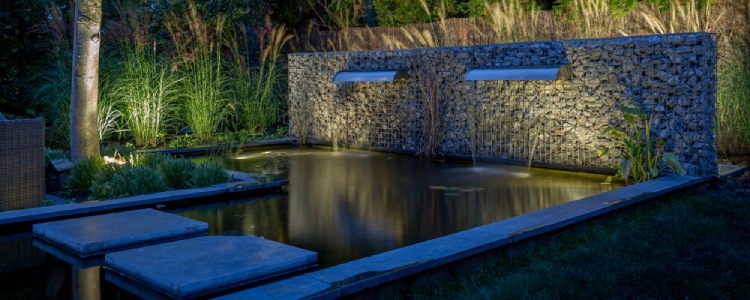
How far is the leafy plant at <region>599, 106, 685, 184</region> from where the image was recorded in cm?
695

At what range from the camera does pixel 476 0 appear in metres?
14.0

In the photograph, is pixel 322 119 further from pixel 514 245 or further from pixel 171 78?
pixel 514 245

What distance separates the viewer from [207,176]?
668cm

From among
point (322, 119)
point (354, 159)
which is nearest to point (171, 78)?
point (322, 119)

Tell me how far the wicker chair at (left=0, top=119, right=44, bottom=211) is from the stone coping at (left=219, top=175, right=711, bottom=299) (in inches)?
116

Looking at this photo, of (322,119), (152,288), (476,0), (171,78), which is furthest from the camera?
(476,0)

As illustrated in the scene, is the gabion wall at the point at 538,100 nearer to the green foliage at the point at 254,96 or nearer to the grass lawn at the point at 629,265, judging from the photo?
the green foliage at the point at 254,96

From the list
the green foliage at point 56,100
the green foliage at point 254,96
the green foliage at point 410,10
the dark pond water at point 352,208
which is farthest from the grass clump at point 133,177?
the green foliage at point 410,10

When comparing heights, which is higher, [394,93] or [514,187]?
[394,93]

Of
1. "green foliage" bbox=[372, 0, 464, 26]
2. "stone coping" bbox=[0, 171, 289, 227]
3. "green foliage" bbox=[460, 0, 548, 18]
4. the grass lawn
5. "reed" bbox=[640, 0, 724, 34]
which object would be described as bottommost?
the grass lawn

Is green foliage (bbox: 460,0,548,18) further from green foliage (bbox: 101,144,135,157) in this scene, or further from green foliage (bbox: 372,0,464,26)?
green foliage (bbox: 101,144,135,157)

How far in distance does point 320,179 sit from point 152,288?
12.7ft

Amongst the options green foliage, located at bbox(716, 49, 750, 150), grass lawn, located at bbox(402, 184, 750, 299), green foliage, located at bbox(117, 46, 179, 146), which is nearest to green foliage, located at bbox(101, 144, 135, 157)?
green foliage, located at bbox(117, 46, 179, 146)

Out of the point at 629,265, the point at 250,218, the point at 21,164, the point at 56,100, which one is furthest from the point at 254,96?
the point at 629,265
